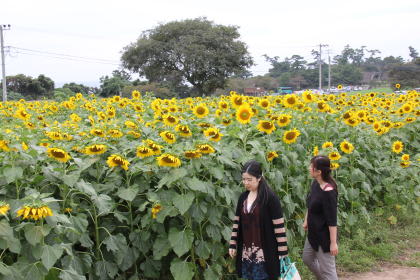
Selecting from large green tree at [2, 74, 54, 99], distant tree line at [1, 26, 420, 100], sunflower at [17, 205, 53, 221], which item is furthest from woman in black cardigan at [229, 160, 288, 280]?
large green tree at [2, 74, 54, 99]

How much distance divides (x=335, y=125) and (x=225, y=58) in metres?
34.7

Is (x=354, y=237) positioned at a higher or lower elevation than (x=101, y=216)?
lower

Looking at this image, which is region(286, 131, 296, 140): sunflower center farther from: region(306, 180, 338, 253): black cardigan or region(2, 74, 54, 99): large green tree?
region(2, 74, 54, 99): large green tree

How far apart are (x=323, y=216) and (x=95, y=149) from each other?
67.7 inches

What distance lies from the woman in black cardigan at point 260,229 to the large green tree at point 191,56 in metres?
36.4

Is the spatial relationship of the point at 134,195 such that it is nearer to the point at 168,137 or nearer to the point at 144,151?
the point at 144,151

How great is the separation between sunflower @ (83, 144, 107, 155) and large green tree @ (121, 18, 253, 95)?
3613cm

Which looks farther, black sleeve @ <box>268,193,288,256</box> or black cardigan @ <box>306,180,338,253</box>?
black cardigan @ <box>306,180,338,253</box>

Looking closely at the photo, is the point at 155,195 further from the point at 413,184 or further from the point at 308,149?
the point at 413,184

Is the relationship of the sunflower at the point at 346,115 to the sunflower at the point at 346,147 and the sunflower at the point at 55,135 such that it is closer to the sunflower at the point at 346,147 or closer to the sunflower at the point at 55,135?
the sunflower at the point at 346,147

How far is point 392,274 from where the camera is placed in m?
4.70

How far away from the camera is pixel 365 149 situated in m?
6.02

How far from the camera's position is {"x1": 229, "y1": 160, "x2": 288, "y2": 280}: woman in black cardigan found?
131 inches

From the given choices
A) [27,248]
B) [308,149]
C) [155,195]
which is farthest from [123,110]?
[27,248]
